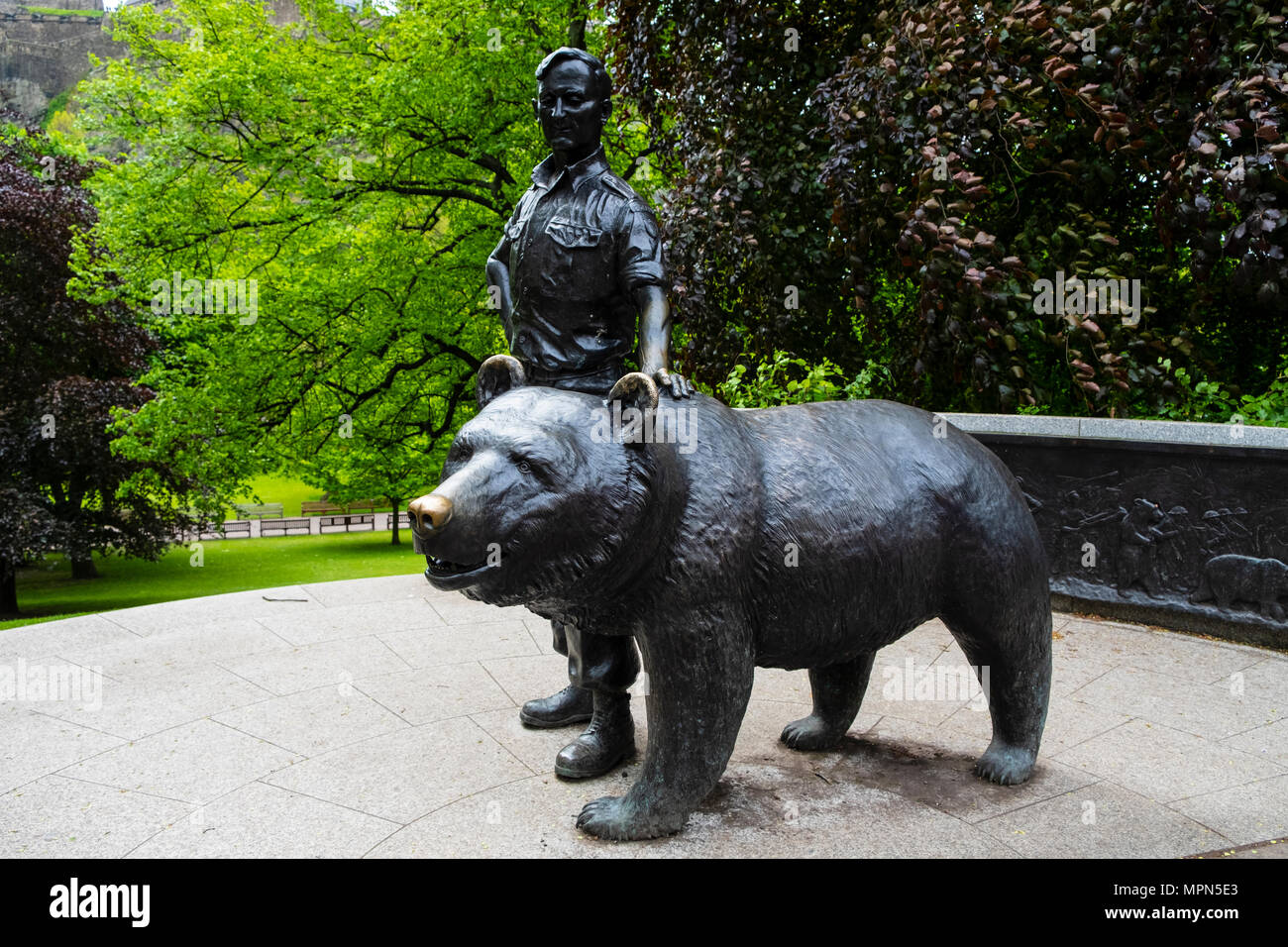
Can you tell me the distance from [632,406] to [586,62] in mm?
1722

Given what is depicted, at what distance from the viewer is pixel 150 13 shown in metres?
13.5

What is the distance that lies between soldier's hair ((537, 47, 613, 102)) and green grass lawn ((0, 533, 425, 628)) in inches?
569

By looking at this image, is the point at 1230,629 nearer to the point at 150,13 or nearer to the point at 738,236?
the point at 738,236

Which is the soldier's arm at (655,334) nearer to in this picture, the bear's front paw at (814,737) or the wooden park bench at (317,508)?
the bear's front paw at (814,737)

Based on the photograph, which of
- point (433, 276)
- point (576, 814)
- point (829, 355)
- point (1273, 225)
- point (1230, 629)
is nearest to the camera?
point (576, 814)

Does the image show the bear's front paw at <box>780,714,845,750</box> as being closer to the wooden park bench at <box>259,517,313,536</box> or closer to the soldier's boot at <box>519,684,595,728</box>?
the soldier's boot at <box>519,684,595,728</box>

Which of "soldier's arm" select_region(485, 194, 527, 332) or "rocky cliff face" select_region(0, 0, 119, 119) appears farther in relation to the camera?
"rocky cliff face" select_region(0, 0, 119, 119)

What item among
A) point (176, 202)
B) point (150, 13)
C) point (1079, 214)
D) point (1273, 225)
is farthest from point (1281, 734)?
point (150, 13)

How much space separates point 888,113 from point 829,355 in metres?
3.04

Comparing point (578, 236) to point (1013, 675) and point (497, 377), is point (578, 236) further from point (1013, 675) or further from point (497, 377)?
point (1013, 675)

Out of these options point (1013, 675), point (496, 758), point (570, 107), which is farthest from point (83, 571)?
point (1013, 675)

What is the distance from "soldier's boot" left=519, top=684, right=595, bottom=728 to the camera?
467cm

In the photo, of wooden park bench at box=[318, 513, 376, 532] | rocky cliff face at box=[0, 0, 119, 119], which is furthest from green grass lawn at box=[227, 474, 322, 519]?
rocky cliff face at box=[0, 0, 119, 119]

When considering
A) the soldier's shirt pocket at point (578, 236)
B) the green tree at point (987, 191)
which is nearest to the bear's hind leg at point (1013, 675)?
the soldier's shirt pocket at point (578, 236)
